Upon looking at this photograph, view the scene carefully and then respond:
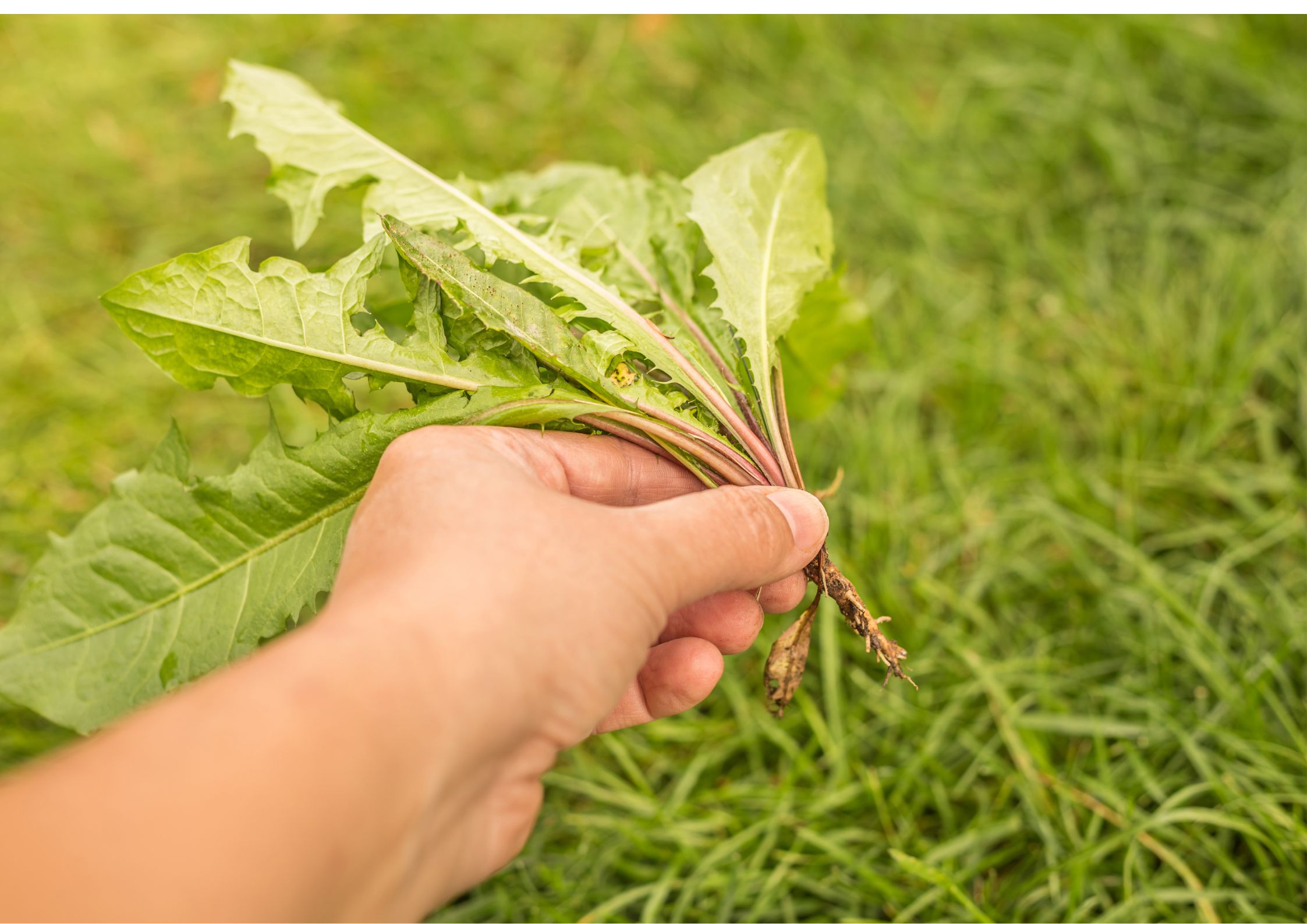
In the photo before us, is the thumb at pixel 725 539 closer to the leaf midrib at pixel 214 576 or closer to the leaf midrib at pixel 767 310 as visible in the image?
the leaf midrib at pixel 767 310

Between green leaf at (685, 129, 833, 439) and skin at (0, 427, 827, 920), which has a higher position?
green leaf at (685, 129, 833, 439)

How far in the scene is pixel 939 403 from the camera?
295 centimetres

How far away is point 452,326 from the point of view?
1.76m

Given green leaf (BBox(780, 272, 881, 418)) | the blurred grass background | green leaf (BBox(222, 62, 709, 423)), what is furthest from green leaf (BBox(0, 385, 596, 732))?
the blurred grass background

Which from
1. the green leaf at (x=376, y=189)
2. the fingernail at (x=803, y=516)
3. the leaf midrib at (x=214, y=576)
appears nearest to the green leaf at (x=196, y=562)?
the leaf midrib at (x=214, y=576)

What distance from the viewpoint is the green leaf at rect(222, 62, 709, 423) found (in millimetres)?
1860

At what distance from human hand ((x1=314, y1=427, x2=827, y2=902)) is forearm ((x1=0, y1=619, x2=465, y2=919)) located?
3 cm

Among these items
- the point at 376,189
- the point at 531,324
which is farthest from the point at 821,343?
the point at 376,189

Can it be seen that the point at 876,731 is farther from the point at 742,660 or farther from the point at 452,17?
the point at 452,17

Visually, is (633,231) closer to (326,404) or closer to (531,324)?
(531,324)

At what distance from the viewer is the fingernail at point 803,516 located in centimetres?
171

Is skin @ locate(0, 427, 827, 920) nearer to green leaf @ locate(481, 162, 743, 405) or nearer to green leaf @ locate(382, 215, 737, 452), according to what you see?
green leaf @ locate(382, 215, 737, 452)

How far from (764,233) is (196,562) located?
1.46 m

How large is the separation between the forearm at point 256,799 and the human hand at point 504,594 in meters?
0.03
